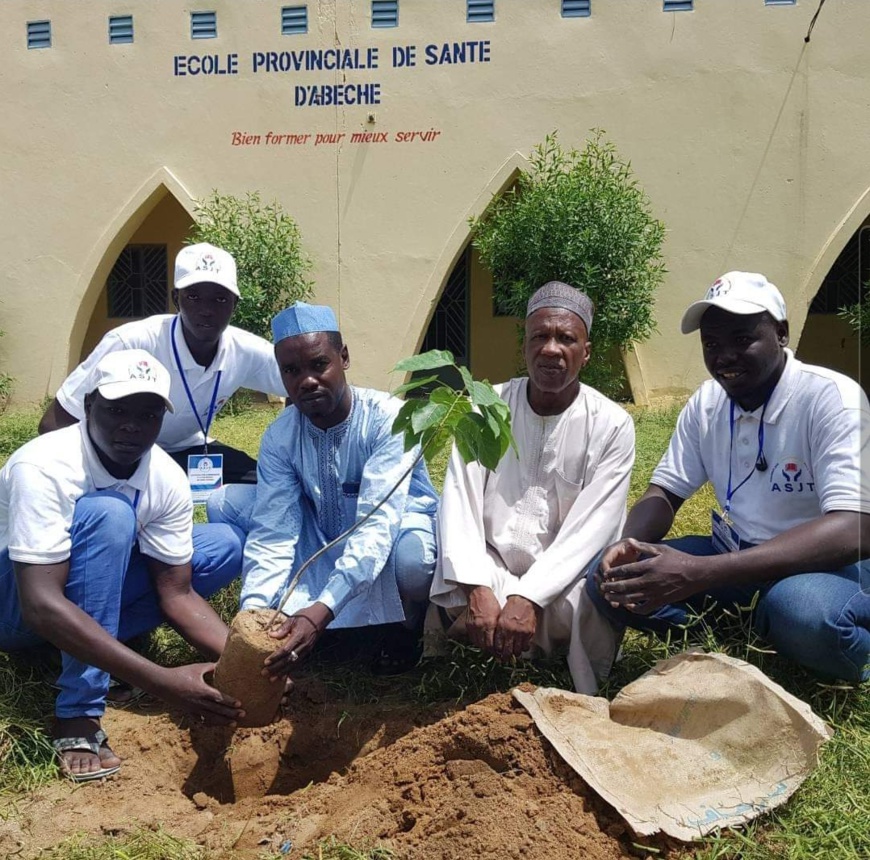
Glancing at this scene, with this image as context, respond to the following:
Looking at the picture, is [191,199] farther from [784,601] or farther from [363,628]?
[784,601]

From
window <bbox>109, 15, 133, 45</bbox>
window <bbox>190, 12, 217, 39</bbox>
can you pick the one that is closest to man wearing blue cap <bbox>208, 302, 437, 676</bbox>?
window <bbox>190, 12, 217, 39</bbox>

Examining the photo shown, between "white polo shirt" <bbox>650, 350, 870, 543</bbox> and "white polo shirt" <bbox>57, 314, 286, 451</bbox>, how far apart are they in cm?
180

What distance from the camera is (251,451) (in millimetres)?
7961

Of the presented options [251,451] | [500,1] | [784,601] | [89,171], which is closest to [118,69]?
[89,171]

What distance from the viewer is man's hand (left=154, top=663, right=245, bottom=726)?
3.16 meters

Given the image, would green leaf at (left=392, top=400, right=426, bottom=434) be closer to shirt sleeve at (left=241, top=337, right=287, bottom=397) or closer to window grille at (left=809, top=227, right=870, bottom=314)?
shirt sleeve at (left=241, top=337, right=287, bottom=397)

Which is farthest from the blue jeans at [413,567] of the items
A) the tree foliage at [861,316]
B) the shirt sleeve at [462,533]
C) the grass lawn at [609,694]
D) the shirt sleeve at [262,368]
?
the tree foliage at [861,316]

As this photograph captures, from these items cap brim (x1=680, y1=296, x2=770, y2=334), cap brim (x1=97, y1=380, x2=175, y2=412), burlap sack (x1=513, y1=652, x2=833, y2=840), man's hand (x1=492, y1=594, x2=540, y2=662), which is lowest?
burlap sack (x1=513, y1=652, x2=833, y2=840)

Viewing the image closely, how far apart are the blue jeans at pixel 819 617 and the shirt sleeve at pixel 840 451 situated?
0.25 meters

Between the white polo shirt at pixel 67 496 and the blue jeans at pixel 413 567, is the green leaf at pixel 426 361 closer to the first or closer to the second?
the blue jeans at pixel 413 567

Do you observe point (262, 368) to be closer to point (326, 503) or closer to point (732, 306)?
point (326, 503)

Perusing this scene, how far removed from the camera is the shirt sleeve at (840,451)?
3090mm

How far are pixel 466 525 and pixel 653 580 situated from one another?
678 mm

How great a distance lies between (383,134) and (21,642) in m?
7.83
